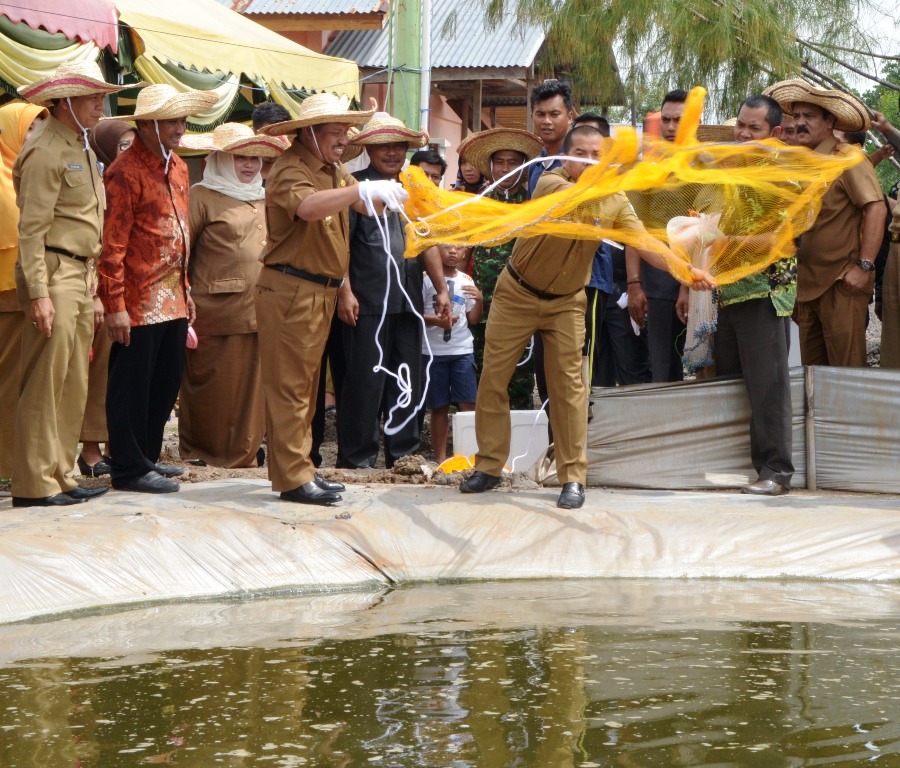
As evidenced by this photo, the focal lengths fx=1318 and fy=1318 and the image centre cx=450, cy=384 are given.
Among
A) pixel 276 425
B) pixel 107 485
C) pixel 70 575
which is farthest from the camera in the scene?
pixel 107 485

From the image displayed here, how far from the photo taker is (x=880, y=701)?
3.52 m

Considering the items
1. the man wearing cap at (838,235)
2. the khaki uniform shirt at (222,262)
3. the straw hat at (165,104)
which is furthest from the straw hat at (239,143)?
the man wearing cap at (838,235)

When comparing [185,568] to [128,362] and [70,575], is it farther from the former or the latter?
[128,362]

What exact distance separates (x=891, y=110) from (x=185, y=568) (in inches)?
726

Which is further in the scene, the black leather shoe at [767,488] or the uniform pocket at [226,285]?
the uniform pocket at [226,285]

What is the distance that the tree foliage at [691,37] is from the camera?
799cm

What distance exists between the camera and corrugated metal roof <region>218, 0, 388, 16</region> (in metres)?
15.4

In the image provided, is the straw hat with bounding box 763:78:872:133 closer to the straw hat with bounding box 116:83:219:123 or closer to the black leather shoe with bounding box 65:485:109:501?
the straw hat with bounding box 116:83:219:123

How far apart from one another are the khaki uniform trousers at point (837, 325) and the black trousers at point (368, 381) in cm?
201

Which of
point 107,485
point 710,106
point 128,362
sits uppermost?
point 710,106

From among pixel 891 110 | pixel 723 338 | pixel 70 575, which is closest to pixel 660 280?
pixel 723 338

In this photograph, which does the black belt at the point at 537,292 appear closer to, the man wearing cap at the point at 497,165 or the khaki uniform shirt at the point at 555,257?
the khaki uniform shirt at the point at 555,257

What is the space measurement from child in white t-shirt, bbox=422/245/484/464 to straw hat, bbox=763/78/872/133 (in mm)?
2012

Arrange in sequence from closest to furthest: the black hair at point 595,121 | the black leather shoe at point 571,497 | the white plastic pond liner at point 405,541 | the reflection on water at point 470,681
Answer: the reflection on water at point 470,681
the white plastic pond liner at point 405,541
the black leather shoe at point 571,497
the black hair at point 595,121
